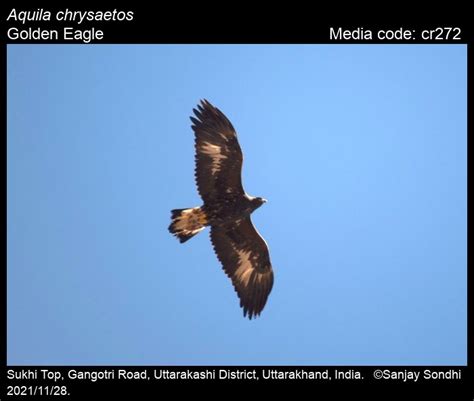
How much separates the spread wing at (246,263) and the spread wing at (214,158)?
105cm

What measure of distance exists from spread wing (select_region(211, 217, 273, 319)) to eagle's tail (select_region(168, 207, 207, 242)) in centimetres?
109

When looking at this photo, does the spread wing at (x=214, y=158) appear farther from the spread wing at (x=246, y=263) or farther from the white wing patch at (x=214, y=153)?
the spread wing at (x=246, y=263)

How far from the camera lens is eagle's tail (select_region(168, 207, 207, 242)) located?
1412 cm

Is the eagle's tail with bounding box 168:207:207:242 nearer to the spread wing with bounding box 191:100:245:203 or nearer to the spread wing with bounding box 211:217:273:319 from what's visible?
the spread wing with bounding box 191:100:245:203

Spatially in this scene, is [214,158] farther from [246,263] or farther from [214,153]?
[246,263]

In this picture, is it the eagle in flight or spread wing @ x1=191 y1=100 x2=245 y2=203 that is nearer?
the eagle in flight

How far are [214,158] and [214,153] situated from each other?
0.10m

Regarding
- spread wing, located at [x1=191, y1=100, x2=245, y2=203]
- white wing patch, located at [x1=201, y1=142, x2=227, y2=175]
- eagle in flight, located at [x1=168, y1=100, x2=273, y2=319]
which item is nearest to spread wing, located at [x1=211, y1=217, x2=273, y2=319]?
eagle in flight, located at [x1=168, y1=100, x2=273, y2=319]

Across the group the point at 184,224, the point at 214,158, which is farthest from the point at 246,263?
the point at 214,158
